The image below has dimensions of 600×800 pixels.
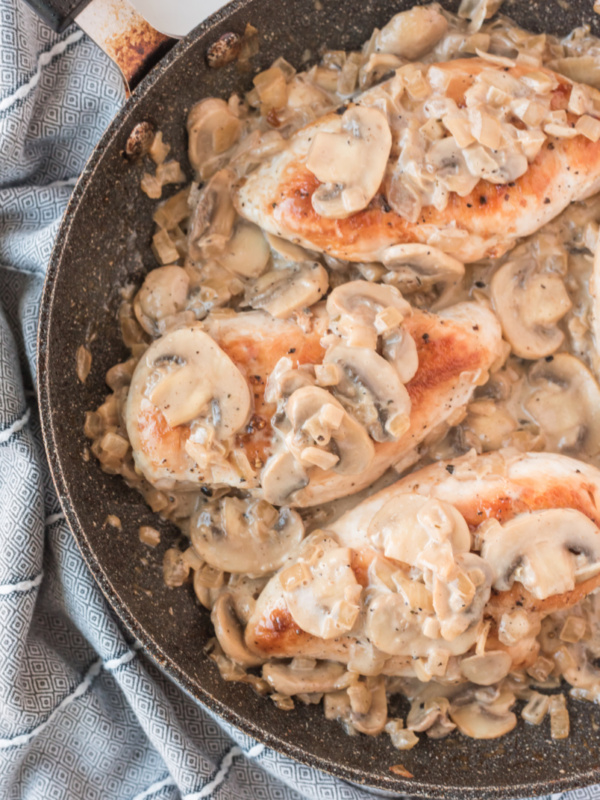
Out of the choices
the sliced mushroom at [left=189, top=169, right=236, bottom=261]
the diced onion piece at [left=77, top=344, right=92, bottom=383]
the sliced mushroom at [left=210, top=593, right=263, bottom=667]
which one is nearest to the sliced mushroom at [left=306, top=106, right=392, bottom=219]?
the sliced mushroom at [left=189, top=169, right=236, bottom=261]

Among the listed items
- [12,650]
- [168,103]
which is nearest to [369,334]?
[168,103]

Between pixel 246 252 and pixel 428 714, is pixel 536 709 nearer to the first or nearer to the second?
pixel 428 714

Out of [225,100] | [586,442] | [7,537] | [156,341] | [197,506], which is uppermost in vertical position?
[225,100]

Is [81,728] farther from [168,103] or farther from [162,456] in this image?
[168,103]

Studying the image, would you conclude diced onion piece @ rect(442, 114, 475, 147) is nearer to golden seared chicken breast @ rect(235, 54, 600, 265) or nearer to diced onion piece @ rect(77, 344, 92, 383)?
golden seared chicken breast @ rect(235, 54, 600, 265)

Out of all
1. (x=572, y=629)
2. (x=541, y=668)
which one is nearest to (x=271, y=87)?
(x=572, y=629)
